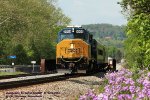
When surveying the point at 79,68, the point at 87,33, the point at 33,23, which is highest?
the point at 33,23

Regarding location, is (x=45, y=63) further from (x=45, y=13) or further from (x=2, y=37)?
(x=45, y=13)

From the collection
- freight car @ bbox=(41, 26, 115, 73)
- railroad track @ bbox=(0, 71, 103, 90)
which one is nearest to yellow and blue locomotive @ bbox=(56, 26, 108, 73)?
freight car @ bbox=(41, 26, 115, 73)

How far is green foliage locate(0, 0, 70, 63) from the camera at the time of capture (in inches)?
2785

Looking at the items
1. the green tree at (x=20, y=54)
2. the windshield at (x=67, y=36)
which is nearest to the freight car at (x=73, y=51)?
the windshield at (x=67, y=36)

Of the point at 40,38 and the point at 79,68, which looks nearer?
the point at 79,68

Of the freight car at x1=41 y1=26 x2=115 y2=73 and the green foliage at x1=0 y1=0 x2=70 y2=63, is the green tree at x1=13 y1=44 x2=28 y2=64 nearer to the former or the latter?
the green foliage at x1=0 y1=0 x2=70 y2=63

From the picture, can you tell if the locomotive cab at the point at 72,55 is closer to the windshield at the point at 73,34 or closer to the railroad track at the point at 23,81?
the windshield at the point at 73,34

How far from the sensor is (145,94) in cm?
671

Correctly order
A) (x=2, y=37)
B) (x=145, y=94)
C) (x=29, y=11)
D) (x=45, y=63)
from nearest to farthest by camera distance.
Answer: (x=145, y=94), (x=45, y=63), (x=2, y=37), (x=29, y=11)

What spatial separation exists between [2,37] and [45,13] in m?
17.1

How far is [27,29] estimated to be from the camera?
77.8m

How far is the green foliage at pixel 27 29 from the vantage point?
2785 inches

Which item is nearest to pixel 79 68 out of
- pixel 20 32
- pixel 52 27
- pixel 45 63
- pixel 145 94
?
pixel 45 63

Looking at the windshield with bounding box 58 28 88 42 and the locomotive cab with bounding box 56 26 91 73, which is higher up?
the windshield with bounding box 58 28 88 42
